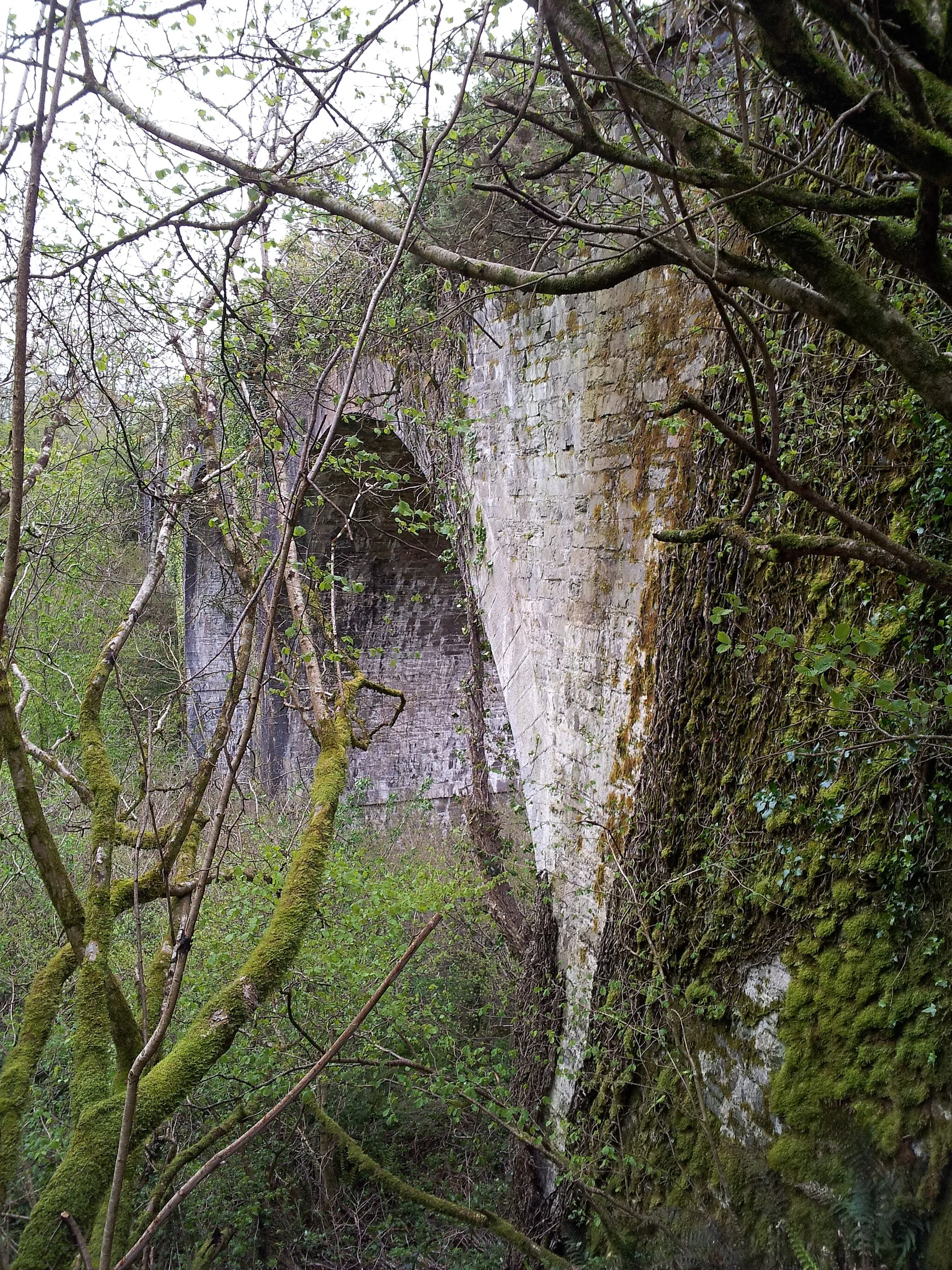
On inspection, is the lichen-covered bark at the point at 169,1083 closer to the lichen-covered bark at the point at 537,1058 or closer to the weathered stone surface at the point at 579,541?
the weathered stone surface at the point at 579,541

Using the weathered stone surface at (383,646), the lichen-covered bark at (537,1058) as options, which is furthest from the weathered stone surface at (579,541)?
the weathered stone surface at (383,646)

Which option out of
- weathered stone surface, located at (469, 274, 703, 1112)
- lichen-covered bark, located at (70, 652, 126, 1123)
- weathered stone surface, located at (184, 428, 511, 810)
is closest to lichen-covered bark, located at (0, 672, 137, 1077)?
lichen-covered bark, located at (70, 652, 126, 1123)

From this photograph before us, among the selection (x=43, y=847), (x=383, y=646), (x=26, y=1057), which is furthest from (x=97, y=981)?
(x=383, y=646)

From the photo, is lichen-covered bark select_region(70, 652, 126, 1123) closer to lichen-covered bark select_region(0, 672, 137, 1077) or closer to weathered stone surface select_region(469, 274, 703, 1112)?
lichen-covered bark select_region(0, 672, 137, 1077)

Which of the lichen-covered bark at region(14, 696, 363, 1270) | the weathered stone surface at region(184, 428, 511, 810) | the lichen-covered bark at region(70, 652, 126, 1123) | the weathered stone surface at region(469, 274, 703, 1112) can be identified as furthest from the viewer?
the weathered stone surface at region(184, 428, 511, 810)

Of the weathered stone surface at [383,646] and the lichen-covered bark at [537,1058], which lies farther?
the weathered stone surface at [383,646]

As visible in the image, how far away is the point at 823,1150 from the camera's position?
2.19 metres

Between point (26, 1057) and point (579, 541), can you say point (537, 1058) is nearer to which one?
point (579, 541)

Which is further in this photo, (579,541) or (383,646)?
(383,646)

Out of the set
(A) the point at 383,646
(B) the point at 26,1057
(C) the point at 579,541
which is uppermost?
(C) the point at 579,541

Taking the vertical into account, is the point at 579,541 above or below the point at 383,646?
above

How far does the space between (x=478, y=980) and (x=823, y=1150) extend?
382 centimetres

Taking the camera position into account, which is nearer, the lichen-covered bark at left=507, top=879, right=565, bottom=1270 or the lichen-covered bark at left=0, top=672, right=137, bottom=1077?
the lichen-covered bark at left=0, top=672, right=137, bottom=1077

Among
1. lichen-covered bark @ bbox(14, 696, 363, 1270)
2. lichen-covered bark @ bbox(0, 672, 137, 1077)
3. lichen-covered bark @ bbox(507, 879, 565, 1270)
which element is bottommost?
lichen-covered bark @ bbox(507, 879, 565, 1270)
